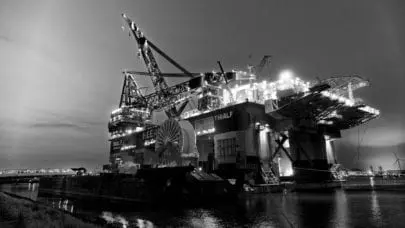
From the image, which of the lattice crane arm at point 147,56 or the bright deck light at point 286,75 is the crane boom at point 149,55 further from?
the bright deck light at point 286,75

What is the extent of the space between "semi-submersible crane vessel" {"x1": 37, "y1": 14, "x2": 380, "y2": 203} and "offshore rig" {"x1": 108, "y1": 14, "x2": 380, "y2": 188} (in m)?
0.19

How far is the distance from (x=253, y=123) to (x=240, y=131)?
3.53m

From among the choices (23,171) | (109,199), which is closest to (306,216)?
(109,199)

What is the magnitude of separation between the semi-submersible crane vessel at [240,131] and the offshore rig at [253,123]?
0.19 metres

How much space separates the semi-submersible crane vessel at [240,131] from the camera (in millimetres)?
42181

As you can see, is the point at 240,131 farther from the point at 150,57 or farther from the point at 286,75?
the point at 150,57

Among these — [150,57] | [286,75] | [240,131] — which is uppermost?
[150,57]

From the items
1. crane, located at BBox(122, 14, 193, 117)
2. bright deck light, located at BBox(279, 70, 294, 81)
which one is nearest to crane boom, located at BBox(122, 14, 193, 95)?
crane, located at BBox(122, 14, 193, 117)

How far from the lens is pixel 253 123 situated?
60.0 m

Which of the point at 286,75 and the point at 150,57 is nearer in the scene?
the point at 286,75

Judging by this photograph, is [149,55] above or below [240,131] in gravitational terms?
above

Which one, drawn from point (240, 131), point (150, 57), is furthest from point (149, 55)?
point (240, 131)

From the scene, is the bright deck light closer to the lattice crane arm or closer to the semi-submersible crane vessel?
the semi-submersible crane vessel

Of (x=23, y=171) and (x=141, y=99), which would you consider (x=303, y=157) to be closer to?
(x=141, y=99)
